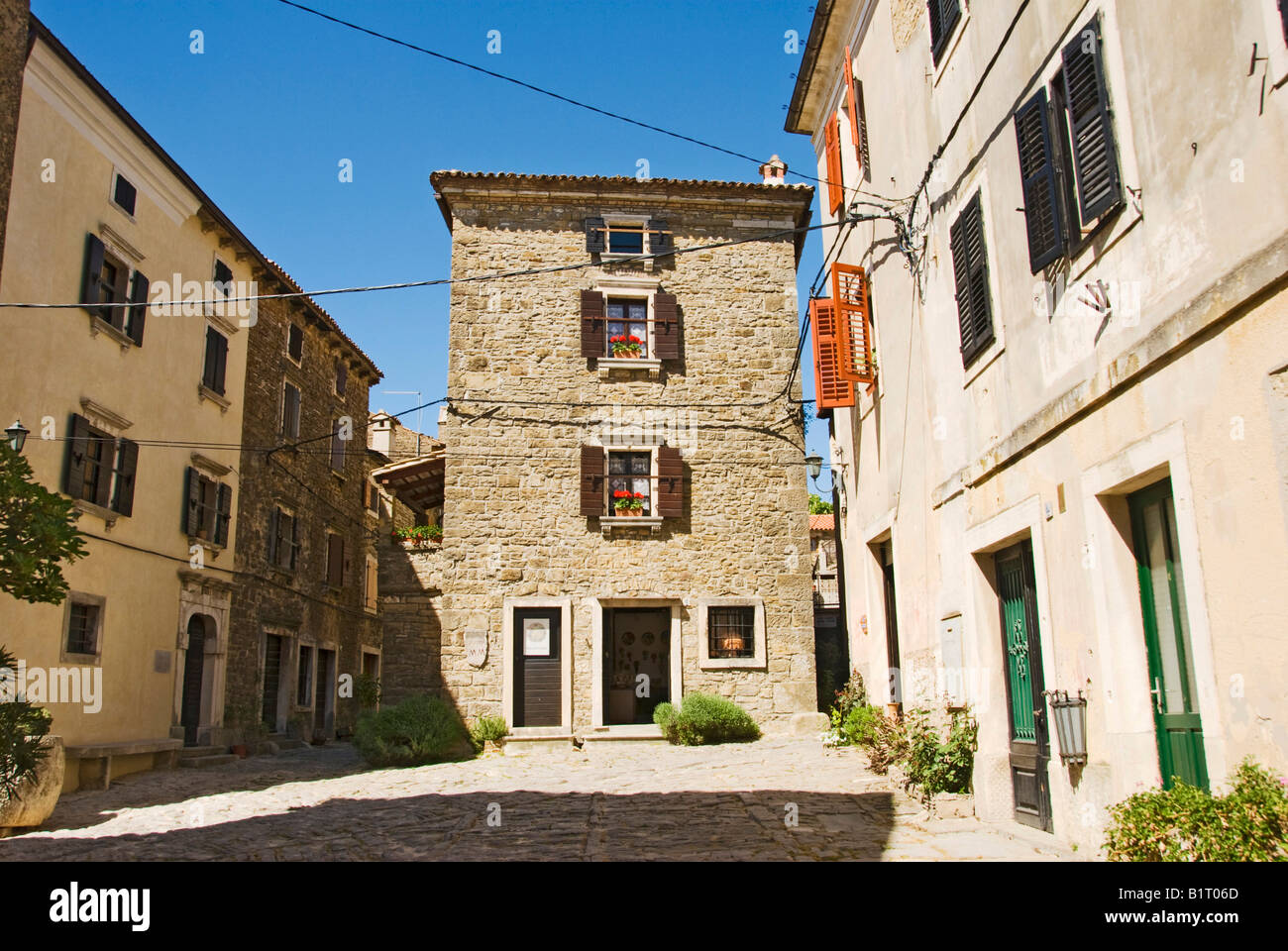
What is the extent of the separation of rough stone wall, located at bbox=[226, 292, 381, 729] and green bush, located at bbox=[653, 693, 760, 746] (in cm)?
861

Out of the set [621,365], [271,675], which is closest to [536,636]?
[621,365]

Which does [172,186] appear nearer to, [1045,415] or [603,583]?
[603,583]

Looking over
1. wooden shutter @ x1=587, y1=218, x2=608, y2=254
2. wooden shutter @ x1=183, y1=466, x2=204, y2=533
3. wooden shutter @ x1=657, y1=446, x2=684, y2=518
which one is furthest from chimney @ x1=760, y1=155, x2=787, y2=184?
wooden shutter @ x1=183, y1=466, x2=204, y2=533

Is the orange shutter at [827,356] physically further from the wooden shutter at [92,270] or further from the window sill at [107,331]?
the window sill at [107,331]

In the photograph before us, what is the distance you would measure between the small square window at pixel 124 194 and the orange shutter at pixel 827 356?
10.9 m

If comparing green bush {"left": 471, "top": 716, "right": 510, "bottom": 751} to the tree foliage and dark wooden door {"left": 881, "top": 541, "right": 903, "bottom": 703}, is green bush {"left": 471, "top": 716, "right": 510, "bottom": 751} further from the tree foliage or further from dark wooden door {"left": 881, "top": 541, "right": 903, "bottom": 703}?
the tree foliage

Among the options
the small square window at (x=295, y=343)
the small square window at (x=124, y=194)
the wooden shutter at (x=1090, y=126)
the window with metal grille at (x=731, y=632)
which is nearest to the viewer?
the wooden shutter at (x=1090, y=126)

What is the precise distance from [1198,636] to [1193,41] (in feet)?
9.89

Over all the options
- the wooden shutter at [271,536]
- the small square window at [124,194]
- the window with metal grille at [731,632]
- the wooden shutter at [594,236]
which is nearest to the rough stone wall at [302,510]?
the wooden shutter at [271,536]

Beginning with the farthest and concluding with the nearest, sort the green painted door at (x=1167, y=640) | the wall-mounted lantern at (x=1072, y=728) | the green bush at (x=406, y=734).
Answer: the green bush at (x=406, y=734)
the wall-mounted lantern at (x=1072, y=728)
the green painted door at (x=1167, y=640)

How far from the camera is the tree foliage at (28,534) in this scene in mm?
8500

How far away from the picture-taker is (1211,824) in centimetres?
420

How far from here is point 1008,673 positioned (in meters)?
7.78

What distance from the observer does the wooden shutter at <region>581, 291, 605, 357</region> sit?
17.3 metres
